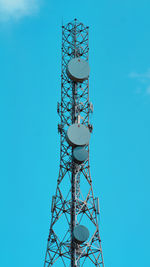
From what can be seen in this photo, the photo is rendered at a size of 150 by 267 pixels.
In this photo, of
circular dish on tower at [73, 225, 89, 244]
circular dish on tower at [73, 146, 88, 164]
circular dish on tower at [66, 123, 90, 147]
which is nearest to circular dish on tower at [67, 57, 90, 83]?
circular dish on tower at [66, 123, 90, 147]

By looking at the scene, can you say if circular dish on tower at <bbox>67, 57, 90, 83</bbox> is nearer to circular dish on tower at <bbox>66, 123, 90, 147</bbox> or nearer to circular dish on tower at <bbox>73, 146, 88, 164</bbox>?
circular dish on tower at <bbox>66, 123, 90, 147</bbox>

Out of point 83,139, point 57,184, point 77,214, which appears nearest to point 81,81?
point 83,139

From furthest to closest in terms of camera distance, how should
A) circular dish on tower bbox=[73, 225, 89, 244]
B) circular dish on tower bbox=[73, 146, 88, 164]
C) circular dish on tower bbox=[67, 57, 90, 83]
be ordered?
circular dish on tower bbox=[67, 57, 90, 83] → circular dish on tower bbox=[73, 146, 88, 164] → circular dish on tower bbox=[73, 225, 89, 244]

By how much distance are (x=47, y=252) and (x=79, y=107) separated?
40.2 ft

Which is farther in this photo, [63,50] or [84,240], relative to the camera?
[63,50]

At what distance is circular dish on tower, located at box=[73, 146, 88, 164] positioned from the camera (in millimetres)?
33431

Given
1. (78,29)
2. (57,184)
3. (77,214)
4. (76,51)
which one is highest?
(78,29)

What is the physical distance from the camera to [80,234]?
30312 millimetres

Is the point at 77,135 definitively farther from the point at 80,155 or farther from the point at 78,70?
the point at 78,70

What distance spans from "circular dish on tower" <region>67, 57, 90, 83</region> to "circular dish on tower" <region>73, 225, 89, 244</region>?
515 inches

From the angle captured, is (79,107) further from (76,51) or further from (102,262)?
(102,262)

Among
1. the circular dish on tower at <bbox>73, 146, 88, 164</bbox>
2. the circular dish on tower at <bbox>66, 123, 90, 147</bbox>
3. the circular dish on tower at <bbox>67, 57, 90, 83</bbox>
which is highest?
the circular dish on tower at <bbox>67, 57, 90, 83</bbox>

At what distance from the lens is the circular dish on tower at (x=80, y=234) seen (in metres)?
30.2

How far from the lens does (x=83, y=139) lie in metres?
34.1
